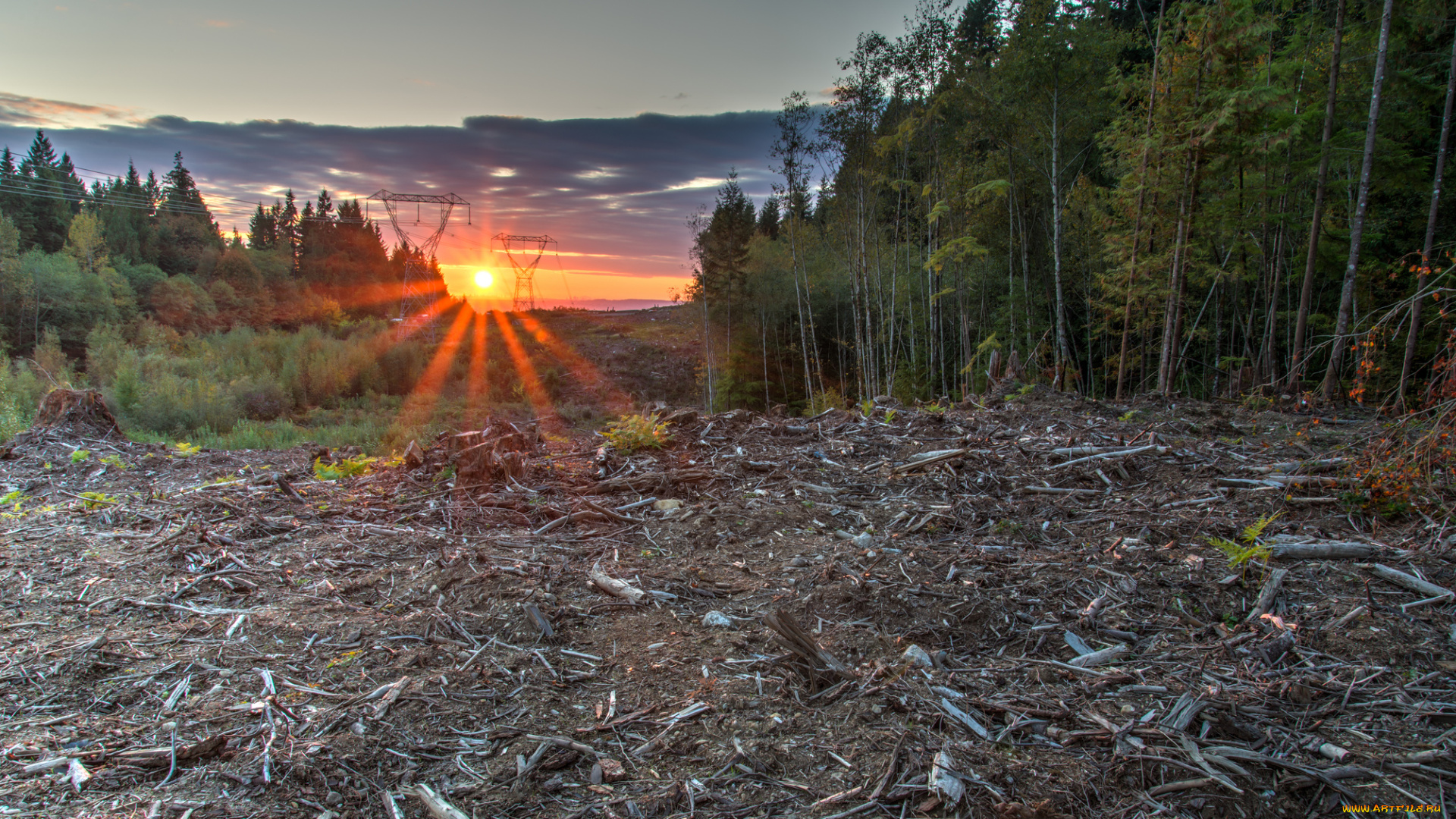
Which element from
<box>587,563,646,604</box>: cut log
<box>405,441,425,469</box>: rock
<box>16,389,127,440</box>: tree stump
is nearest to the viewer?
<box>587,563,646,604</box>: cut log

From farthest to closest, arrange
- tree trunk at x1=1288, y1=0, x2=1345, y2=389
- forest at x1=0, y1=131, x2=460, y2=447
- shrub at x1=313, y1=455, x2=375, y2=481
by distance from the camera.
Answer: forest at x1=0, y1=131, x2=460, y2=447 → tree trunk at x1=1288, y1=0, x2=1345, y2=389 → shrub at x1=313, y1=455, x2=375, y2=481

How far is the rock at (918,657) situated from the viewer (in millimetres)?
2463

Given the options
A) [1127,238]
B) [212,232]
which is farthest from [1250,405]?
[212,232]

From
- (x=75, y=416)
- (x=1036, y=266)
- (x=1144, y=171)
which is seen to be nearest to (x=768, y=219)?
(x=1036, y=266)

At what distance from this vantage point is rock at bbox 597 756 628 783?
1.87m

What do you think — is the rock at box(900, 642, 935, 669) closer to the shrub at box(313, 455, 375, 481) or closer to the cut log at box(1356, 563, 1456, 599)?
the cut log at box(1356, 563, 1456, 599)

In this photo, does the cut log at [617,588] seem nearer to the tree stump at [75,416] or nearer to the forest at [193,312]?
the tree stump at [75,416]

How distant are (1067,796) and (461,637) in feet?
7.94

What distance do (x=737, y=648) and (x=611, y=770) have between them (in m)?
0.87

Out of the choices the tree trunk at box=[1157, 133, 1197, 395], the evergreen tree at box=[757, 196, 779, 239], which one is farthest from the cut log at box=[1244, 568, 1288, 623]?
the evergreen tree at box=[757, 196, 779, 239]

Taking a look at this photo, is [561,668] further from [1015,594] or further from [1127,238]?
[1127,238]

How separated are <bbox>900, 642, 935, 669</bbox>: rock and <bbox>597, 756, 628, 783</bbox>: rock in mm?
1217

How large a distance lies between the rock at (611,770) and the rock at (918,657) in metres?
1.22

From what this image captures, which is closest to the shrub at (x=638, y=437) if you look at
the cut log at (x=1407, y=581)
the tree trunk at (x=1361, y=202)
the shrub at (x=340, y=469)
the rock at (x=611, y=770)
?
the shrub at (x=340, y=469)
